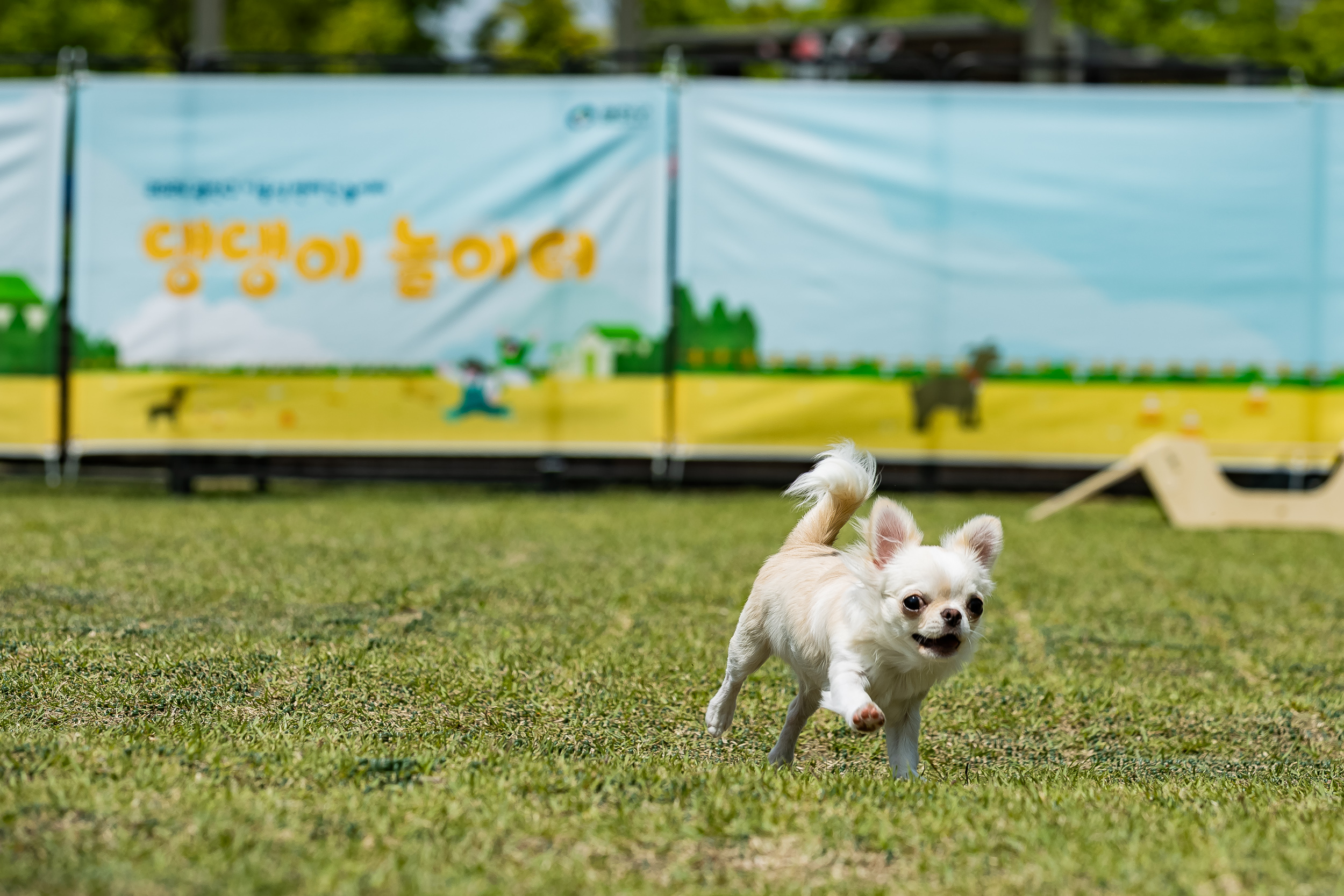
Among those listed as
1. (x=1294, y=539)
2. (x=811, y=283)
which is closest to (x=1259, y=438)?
(x=1294, y=539)

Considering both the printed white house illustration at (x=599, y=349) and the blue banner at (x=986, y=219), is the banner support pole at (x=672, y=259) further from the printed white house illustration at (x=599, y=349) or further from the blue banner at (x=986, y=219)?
the printed white house illustration at (x=599, y=349)

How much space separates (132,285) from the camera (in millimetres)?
12727

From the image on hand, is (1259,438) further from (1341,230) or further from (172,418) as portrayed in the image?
(172,418)

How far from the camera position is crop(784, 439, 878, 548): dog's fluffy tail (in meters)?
4.67

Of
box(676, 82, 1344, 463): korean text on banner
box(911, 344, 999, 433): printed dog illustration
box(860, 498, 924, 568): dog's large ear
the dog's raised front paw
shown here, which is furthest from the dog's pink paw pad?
box(911, 344, 999, 433): printed dog illustration

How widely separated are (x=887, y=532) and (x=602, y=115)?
9.30 meters

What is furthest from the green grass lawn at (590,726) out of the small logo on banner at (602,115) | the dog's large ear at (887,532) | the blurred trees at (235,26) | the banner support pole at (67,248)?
the blurred trees at (235,26)

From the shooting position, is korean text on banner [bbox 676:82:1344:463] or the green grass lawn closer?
the green grass lawn

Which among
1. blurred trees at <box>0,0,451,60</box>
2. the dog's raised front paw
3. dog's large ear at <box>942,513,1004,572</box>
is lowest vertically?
the dog's raised front paw

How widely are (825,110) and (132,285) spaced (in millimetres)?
6269

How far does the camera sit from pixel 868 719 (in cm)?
392

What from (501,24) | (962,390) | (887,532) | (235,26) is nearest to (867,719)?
(887,532)

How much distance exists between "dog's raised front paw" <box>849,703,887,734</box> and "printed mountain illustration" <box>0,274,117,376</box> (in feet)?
34.0

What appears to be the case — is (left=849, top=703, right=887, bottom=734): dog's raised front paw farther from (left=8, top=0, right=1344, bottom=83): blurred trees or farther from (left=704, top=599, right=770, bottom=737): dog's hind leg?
(left=8, top=0, right=1344, bottom=83): blurred trees
